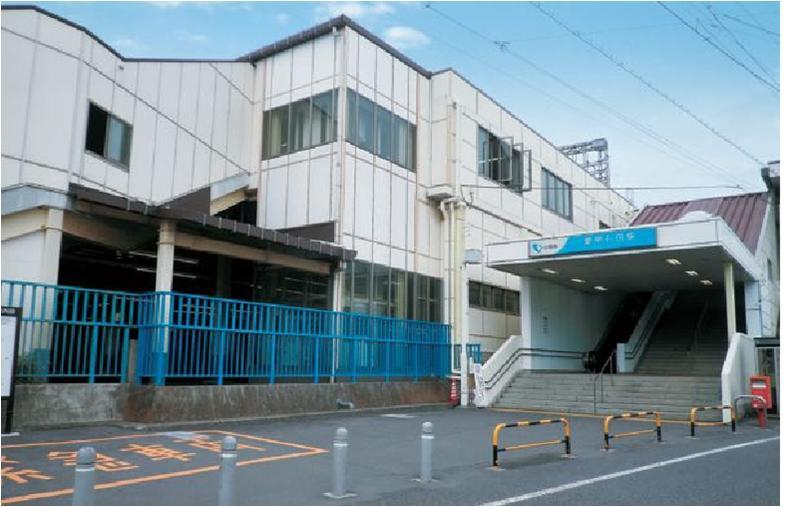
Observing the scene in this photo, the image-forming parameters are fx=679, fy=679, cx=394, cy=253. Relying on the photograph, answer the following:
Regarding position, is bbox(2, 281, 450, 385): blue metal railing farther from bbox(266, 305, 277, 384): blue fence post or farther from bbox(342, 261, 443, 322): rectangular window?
bbox(342, 261, 443, 322): rectangular window

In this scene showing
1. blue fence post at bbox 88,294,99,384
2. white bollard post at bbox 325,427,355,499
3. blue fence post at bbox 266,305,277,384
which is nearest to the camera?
white bollard post at bbox 325,427,355,499

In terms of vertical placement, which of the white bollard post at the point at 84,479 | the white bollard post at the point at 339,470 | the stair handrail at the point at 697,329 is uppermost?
the stair handrail at the point at 697,329

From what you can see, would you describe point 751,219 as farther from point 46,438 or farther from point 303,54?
point 46,438

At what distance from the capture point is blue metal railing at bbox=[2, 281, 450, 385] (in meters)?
13.3

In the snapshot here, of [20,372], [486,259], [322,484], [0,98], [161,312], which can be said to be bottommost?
[322,484]

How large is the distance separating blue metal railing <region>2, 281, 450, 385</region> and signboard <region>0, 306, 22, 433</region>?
29.5 inches

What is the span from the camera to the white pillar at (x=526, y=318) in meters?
23.8

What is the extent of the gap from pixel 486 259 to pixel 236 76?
10390mm

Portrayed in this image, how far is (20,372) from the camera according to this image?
12648 millimetres

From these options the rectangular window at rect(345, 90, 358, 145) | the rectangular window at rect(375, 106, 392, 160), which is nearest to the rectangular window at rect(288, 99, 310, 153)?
the rectangular window at rect(345, 90, 358, 145)

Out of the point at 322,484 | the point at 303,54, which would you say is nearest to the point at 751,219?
the point at 303,54

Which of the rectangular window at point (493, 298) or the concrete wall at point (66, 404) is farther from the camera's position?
the rectangular window at point (493, 298)

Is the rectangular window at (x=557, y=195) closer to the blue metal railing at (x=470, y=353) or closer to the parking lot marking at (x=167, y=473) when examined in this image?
the blue metal railing at (x=470, y=353)

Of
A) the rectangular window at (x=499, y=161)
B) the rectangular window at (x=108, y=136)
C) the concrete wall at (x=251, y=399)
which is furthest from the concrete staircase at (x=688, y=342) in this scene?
the rectangular window at (x=108, y=136)
